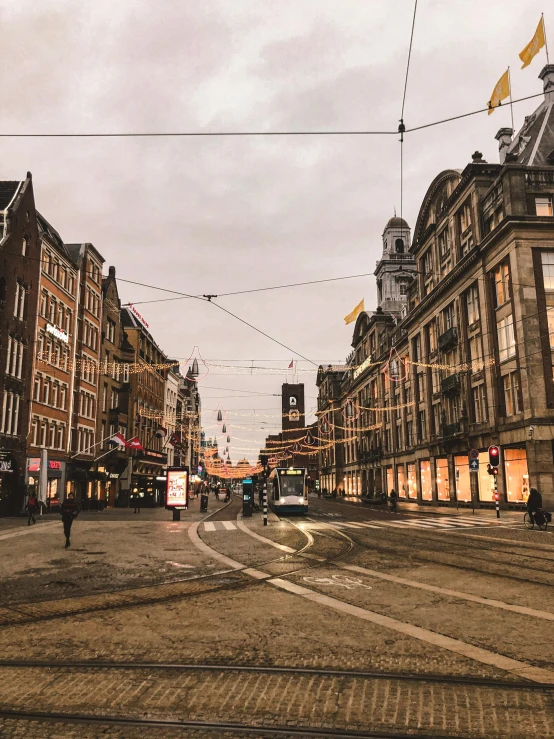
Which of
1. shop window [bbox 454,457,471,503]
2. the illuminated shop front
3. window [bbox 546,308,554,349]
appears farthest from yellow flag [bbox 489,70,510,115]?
the illuminated shop front

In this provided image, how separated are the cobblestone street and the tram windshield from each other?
22.0 metres

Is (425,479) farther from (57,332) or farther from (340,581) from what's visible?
(340,581)

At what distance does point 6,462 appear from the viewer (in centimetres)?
3250

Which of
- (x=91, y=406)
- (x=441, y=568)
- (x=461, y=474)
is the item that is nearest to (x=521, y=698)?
(x=441, y=568)

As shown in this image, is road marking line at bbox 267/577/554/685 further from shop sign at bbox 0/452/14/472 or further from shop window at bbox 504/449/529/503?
shop window at bbox 504/449/529/503

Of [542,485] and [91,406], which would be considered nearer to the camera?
[542,485]

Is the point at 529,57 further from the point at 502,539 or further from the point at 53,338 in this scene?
the point at 53,338

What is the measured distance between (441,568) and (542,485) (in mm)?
23424

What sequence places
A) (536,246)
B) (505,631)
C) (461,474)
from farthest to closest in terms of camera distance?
(461,474)
(536,246)
(505,631)

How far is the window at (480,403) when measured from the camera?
40.9 meters

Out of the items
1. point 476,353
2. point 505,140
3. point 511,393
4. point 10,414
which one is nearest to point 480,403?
point 476,353

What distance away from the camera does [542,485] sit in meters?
33.1

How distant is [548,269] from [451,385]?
12.5 meters

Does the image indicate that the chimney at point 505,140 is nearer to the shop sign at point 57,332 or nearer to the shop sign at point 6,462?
the shop sign at point 57,332
